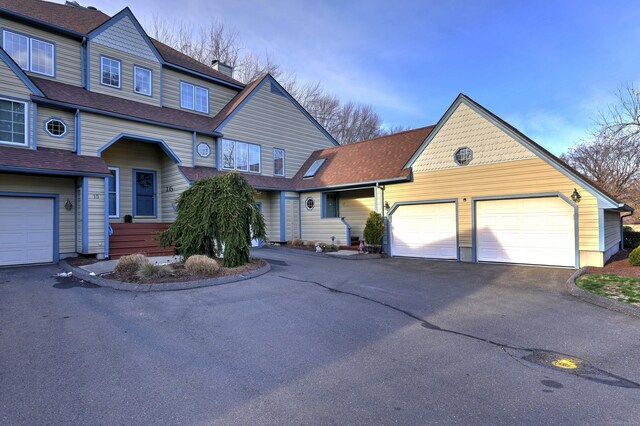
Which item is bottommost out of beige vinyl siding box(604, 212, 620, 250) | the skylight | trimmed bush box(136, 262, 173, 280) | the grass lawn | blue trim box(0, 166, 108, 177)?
the grass lawn

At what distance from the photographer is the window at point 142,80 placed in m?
14.4

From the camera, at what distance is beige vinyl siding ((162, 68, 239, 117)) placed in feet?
51.6

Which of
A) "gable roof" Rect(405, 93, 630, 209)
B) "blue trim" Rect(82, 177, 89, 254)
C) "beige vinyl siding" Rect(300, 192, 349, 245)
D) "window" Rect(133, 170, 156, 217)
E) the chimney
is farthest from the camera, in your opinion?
the chimney

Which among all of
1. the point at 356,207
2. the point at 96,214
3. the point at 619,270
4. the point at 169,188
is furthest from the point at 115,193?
the point at 619,270

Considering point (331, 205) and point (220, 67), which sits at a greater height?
point (220, 67)

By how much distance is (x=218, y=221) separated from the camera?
9.61m

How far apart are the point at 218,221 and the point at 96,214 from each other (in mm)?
4883

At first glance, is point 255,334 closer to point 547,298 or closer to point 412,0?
point 547,298

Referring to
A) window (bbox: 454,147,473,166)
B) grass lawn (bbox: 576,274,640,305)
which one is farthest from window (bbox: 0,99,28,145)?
grass lawn (bbox: 576,274,640,305)

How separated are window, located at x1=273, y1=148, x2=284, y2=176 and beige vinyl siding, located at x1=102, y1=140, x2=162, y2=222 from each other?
17.6 ft

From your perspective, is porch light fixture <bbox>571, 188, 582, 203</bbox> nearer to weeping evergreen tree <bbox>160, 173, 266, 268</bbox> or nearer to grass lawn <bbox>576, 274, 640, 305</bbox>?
grass lawn <bbox>576, 274, 640, 305</bbox>

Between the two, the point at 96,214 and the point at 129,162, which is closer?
the point at 96,214

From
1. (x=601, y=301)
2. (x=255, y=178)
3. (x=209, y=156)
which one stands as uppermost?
(x=209, y=156)

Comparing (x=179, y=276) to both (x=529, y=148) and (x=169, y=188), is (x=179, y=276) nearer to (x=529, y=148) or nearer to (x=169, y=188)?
(x=169, y=188)
